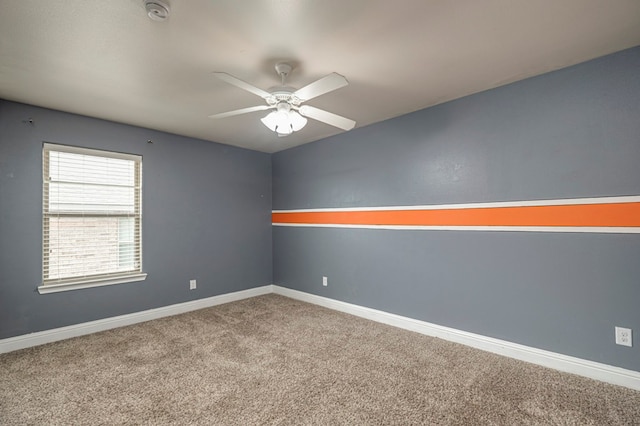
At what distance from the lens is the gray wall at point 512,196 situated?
6.95ft

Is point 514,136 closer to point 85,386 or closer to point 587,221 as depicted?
point 587,221

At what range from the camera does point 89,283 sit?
10.5 ft

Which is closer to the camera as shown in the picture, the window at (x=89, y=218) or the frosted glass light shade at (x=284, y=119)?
the frosted glass light shade at (x=284, y=119)

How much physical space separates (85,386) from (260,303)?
228cm

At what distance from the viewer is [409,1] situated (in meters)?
1.57

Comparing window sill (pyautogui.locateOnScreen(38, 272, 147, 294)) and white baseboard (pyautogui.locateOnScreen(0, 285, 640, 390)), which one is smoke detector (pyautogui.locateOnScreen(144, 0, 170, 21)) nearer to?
window sill (pyautogui.locateOnScreen(38, 272, 147, 294))

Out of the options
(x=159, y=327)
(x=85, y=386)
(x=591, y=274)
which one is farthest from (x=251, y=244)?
(x=591, y=274)

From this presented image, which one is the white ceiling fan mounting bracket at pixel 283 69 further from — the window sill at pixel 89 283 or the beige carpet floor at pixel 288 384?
the window sill at pixel 89 283

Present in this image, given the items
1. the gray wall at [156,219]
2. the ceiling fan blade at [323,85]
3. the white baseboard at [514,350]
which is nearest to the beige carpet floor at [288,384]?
the white baseboard at [514,350]

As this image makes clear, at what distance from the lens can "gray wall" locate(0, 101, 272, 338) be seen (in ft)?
9.23

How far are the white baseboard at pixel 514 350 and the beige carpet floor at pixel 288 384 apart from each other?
0.26ft

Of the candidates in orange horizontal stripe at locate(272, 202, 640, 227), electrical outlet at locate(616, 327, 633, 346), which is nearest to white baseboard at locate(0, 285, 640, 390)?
electrical outlet at locate(616, 327, 633, 346)

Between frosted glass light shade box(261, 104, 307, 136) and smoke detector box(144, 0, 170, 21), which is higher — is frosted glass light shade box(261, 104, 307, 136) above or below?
below

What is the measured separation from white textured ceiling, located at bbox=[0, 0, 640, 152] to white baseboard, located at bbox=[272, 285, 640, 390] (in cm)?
230
